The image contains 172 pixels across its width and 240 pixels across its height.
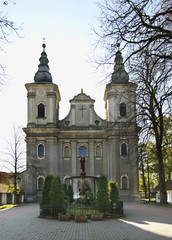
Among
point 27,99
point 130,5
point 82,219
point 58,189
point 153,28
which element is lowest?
point 82,219

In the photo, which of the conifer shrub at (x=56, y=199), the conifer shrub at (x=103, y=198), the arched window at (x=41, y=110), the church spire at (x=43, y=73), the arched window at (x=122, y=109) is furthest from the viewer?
the church spire at (x=43, y=73)

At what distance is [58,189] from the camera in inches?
767

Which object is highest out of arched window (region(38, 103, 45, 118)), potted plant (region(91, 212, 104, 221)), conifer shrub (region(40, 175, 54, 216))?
arched window (region(38, 103, 45, 118))

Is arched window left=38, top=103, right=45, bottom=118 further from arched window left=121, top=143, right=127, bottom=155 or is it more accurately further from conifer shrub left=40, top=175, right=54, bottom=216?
conifer shrub left=40, top=175, right=54, bottom=216

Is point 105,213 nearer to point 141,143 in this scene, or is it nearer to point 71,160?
point 141,143

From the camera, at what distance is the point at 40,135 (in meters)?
43.4

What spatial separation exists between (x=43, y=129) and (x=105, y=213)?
25.6m

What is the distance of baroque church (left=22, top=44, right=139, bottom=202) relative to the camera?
140 feet

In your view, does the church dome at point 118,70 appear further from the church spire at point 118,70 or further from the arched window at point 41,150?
the arched window at point 41,150

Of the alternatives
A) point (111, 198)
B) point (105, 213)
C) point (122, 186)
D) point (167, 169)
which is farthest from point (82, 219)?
point (167, 169)

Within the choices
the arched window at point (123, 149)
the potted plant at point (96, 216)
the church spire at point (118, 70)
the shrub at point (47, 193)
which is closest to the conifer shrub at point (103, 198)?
the potted plant at point (96, 216)

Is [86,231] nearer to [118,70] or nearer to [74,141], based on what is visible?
[118,70]

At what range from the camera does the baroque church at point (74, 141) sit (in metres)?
42.7

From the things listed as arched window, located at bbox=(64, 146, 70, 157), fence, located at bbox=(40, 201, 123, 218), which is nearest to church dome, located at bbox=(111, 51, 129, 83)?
fence, located at bbox=(40, 201, 123, 218)
